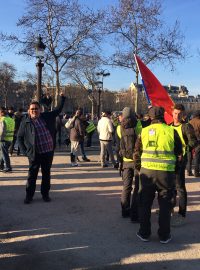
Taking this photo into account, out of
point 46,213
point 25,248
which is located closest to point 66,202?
point 46,213

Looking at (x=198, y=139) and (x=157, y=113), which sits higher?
(x=157, y=113)

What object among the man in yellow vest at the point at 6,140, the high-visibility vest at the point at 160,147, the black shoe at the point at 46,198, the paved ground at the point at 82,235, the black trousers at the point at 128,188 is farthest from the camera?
the man in yellow vest at the point at 6,140

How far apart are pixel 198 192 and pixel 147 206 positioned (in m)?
3.31

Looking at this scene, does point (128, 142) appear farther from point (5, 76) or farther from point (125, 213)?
point (5, 76)

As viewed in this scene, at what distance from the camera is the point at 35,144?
695cm

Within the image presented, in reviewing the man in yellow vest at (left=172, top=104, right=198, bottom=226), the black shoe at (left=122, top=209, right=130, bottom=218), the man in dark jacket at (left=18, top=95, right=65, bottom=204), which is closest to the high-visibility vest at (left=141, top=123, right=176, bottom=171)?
the man in yellow vest at (left=172, top=104, right=198, bottom=226)

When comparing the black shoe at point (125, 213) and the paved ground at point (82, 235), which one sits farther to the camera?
the black shoe at point (125, 213)

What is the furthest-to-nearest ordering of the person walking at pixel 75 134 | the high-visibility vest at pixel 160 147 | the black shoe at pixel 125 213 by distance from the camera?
1. the person walking at pixel 75 134
2. the black shoe at pixel 125 213
3. the high-visibility vest at pixel 160 147

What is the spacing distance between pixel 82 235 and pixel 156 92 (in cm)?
382

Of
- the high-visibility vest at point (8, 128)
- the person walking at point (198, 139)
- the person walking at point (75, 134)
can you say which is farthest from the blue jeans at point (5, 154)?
the person walking at point (198, 139)

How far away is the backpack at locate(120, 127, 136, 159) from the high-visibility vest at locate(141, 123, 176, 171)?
983 mm

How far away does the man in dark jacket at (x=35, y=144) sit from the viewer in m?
6.95

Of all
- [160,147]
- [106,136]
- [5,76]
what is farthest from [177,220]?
[5,76]

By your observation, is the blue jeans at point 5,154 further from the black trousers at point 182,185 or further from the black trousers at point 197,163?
the black trousers at point 182,185
